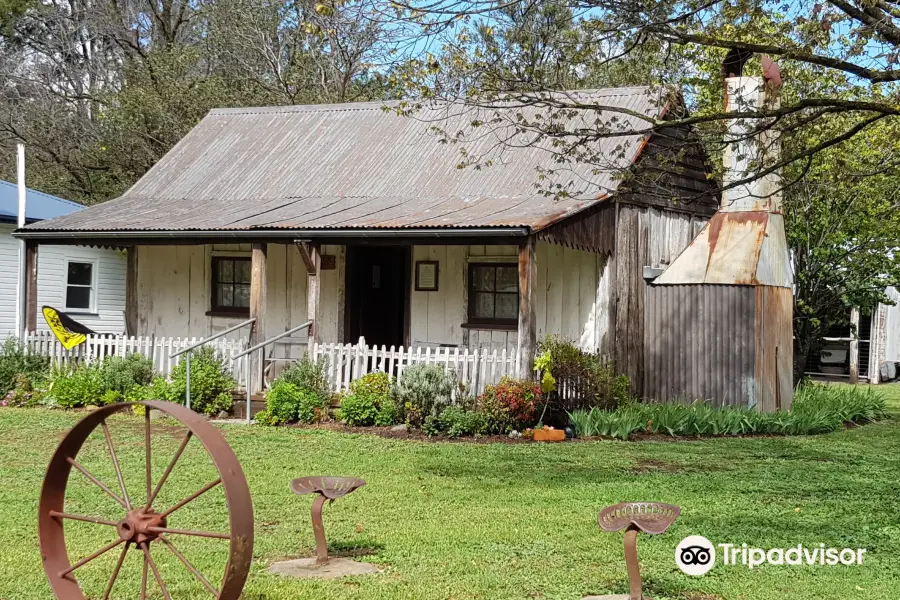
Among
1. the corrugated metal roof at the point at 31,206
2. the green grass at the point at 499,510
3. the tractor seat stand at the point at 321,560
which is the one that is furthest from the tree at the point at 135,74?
the tractor seat stand at the point at 321,560

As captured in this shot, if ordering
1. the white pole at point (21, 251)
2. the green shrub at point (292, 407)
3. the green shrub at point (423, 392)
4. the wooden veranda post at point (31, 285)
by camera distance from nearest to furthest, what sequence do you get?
1. the green shrub at point (423, 392)
2. the green shrub at point (292, 407)
3. the wooden veranda post at point (31, 285)
4. the white pole at point (21, 251)

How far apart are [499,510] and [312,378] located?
249 inches

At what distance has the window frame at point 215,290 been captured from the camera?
17.5 metres

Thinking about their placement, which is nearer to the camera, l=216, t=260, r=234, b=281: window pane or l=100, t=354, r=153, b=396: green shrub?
l=100, t=354, r=153, b=396: green shrub

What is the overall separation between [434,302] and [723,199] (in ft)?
15.5

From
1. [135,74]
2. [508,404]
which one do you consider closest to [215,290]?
[508,404]

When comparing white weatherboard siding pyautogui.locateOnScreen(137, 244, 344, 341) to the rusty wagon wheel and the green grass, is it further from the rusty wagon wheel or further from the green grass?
the rusty wagon wheel

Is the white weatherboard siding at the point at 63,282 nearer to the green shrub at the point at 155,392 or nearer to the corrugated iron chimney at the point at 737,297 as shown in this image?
the green shrub at the point at 155,392

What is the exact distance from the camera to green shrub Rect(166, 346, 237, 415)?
14.4 m

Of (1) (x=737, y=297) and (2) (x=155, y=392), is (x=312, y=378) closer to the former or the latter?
(2) (x=155, y=392)

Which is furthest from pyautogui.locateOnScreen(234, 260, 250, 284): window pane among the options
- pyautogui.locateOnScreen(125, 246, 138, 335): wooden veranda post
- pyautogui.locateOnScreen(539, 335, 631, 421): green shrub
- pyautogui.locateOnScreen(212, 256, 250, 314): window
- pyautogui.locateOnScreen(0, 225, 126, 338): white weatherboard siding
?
pyautogui.locateOnScreen(539, 335, 631, 421): green shrub

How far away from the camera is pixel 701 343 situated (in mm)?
14562

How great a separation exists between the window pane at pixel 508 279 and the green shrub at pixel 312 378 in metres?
3.26

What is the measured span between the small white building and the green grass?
326 inches
